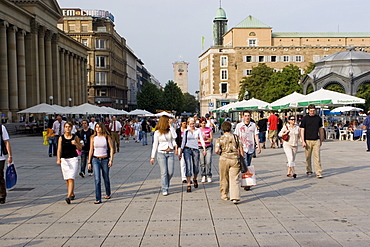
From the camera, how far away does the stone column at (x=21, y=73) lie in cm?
4766

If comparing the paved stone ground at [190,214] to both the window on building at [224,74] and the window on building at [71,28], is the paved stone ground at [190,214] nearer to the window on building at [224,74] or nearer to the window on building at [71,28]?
the window on building at [224,74]

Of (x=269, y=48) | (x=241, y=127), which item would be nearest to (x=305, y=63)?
(x=269, y=48)

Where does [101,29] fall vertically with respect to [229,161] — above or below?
above

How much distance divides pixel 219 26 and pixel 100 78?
33.5m

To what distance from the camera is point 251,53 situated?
279 feet

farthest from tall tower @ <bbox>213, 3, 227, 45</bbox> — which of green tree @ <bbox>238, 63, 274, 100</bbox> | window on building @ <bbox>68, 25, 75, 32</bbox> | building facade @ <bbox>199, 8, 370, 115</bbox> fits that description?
window on building @ <bbox>68, 25, 75, 32</bbox>

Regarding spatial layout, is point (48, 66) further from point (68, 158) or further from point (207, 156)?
point (68, 158)

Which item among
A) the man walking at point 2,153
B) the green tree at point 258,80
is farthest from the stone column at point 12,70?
the green tree at point 258,80

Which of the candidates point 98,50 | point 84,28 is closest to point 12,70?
point 98,50

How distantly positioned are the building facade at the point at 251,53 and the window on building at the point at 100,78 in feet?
67.0

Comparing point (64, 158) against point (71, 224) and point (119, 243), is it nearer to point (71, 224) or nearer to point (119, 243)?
point (71, 224)

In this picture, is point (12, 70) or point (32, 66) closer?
point (12, 70)

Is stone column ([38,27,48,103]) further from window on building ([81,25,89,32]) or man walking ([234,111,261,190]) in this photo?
Result: man walking ([234,111,261,190])

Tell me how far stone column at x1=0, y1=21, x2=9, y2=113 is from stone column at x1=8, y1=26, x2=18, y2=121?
114cm
